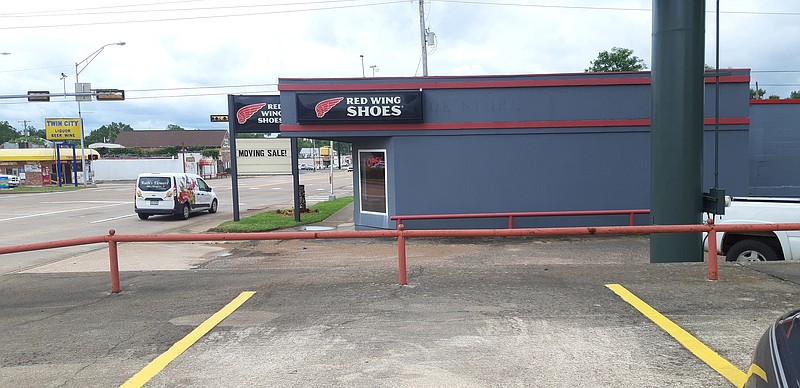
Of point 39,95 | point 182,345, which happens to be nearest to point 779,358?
point 182,345

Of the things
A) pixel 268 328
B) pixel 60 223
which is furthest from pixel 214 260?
pixel 60 223

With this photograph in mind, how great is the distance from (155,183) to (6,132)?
153 metres

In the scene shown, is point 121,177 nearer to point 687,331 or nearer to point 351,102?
point 351,102

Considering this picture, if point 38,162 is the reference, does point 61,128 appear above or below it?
above

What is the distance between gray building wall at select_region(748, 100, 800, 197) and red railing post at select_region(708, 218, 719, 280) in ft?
36.2

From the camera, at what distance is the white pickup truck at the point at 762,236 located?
884 centimetres

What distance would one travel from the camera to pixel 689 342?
5066 mm

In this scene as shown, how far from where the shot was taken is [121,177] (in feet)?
232

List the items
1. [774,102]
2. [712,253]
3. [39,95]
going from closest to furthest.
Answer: [712,253], [774,102], [39,95]

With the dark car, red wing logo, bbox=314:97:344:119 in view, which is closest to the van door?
red wing logo, bbox=314:97:344:119

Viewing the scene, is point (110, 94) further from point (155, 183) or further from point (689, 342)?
point (689, 342)

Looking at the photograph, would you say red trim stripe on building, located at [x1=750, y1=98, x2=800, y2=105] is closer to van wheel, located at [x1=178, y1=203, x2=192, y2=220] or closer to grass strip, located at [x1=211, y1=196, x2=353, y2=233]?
grass strip, located at [x1=211, y1=196, x2=353, y2=233]

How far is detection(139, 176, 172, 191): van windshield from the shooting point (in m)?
22.5

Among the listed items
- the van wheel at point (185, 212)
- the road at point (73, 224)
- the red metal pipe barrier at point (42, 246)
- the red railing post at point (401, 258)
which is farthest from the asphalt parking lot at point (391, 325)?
the van wheel at point (185, 212)
